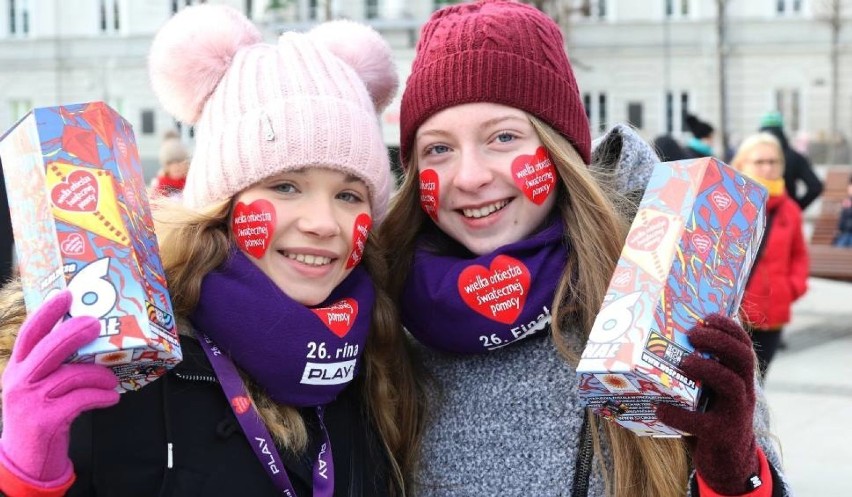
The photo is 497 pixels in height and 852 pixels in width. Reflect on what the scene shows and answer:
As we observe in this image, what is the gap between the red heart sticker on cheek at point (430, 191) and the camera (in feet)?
8.66

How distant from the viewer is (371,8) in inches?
1191

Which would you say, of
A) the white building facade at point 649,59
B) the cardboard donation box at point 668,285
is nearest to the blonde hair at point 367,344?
the cardboard donation box at point 668,285

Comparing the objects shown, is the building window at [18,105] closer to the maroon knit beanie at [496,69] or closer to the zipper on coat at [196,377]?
the maroon knit beanie at [496,69]

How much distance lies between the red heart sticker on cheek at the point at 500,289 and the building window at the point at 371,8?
28.3m

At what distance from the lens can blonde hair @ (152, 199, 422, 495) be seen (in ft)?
7.68

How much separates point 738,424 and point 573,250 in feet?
2.32

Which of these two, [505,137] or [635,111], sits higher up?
[505,137]

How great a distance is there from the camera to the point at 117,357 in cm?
186

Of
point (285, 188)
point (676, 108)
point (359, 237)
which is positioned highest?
point (285, 188)

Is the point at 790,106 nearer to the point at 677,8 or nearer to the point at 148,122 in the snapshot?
the point at 677,8

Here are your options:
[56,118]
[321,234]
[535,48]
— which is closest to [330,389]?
[321,234]

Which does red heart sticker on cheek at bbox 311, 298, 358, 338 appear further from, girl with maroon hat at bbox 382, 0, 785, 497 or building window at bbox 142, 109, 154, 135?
building window at bbox 142, 109, 154, 135

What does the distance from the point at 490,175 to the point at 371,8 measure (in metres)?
28.6

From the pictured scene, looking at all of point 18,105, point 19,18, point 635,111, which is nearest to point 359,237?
point 635,111
